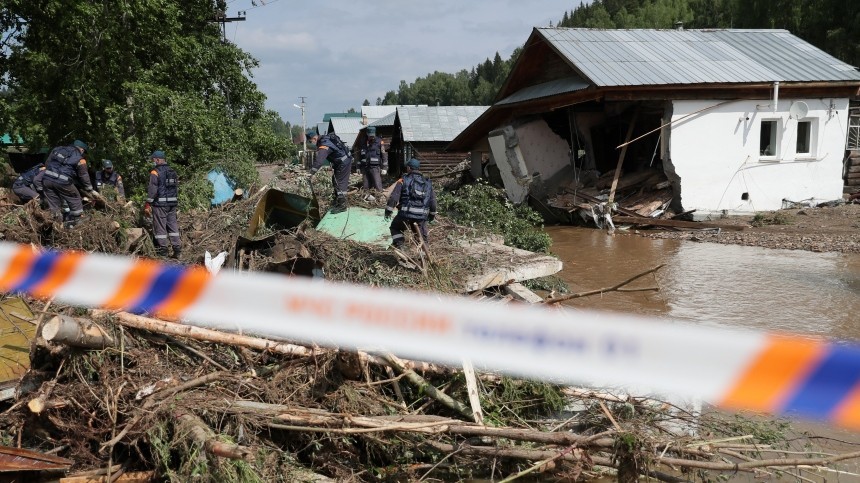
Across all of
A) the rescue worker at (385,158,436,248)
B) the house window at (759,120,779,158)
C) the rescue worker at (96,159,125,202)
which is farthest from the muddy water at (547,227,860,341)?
the rescue worker at (96,159,125,202)

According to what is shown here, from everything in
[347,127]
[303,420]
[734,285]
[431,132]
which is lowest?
[734,285]

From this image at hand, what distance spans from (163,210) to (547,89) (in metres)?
10.5

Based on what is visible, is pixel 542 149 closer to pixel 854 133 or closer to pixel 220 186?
pixel 854 133

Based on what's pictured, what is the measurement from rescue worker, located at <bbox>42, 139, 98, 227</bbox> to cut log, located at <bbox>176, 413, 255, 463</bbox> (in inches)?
231

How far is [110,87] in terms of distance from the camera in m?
12.8

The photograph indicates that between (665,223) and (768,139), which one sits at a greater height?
(768,139)

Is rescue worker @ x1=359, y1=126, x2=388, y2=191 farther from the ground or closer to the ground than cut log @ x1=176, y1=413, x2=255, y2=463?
farther from the ground

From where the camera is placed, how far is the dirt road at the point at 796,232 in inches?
415

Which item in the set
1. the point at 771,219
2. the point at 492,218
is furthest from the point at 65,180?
the point at 771,219

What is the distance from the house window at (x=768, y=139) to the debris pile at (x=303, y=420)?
11823mm

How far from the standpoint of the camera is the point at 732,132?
44.9ft

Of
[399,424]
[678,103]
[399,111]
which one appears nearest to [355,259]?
[399,424]

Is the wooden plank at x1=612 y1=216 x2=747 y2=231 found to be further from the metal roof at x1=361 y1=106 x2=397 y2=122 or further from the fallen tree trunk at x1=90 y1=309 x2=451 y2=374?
the metal roof at x1=361 y1=106 x2=397 y2=122

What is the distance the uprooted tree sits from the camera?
12242 millimetres
